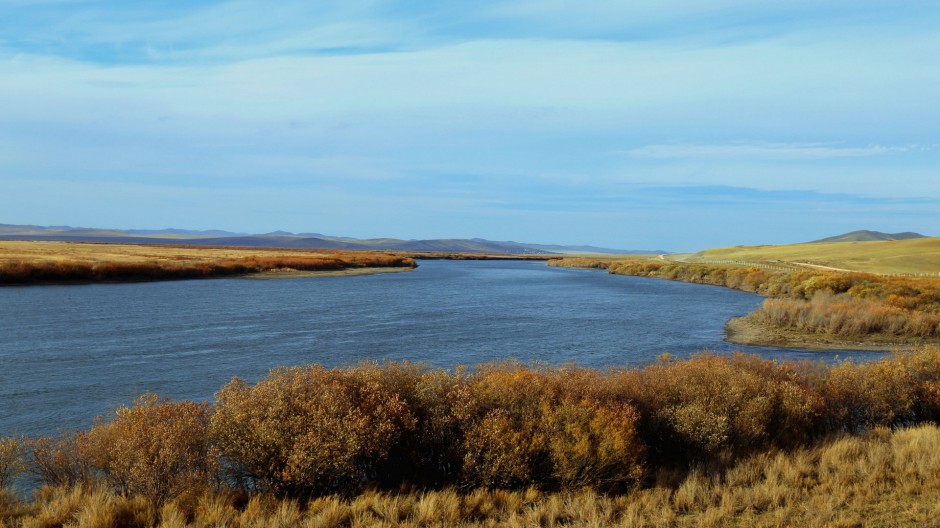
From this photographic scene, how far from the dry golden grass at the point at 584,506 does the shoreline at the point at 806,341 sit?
1777 centimetres

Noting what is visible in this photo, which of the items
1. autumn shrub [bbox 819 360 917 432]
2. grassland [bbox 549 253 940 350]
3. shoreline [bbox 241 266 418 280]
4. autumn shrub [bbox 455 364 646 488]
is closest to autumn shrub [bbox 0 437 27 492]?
autumn shrub [bbox 455 364 646 488]

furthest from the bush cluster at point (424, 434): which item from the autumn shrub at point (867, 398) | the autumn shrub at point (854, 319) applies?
the autumn shrub at point (854, 319)

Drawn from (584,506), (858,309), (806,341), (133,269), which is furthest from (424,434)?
Answer: (133,269)

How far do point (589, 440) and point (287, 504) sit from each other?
408cm

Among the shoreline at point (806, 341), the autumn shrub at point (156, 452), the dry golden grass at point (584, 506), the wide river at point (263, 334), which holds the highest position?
the autumn shrub at point (156, 452)

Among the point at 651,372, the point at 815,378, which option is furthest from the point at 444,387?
the point at 815,378

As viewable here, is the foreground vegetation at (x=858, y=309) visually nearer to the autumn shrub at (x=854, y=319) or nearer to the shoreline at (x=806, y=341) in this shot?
the autumn shrub at (x=854, y=319)

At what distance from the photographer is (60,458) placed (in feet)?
29.7

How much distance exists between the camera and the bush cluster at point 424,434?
28.2ft

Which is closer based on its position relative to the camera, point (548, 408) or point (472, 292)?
point (548, 408)

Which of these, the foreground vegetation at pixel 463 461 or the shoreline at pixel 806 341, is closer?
the foreground vegetation at pixel 463 461

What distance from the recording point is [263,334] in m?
26.8

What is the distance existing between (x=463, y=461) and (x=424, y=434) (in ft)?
2.31

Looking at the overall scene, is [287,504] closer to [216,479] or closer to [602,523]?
[216,479]
